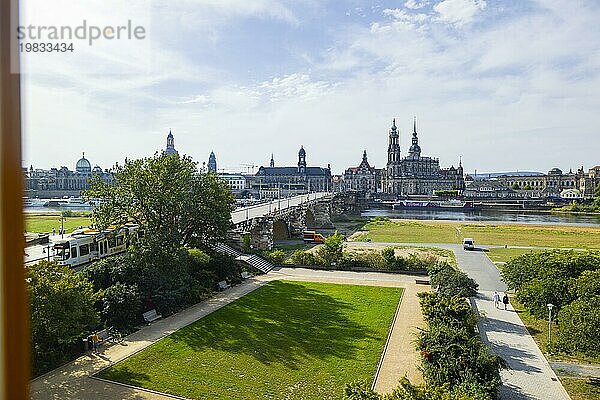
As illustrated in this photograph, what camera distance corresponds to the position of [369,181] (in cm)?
10938

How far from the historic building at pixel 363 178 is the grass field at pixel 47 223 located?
73.5 metres

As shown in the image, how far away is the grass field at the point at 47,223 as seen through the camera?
5.70 feet

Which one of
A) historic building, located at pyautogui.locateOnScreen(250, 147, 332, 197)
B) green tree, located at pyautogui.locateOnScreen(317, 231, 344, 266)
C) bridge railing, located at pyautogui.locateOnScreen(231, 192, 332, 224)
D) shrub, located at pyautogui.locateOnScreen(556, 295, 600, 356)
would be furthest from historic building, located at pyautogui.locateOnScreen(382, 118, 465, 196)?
shrub, located at pyautogui.locateOnScreen(556, 295, 600, 356)

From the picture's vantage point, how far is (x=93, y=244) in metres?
17.4

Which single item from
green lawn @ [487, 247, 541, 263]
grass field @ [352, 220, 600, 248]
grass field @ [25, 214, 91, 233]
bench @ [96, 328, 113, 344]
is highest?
grass field @ [25, 214, 91, 233]

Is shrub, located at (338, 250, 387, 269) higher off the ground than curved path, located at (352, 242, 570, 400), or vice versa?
shrub, located at (338, 250, 387, 269)

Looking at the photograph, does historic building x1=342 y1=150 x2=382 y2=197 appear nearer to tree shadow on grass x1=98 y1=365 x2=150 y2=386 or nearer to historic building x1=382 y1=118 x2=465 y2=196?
historic building x1=382 y1=118 x2=465 y2=196

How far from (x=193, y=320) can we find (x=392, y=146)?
9781cm

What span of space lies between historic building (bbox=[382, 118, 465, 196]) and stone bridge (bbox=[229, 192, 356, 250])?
45789 millimetres

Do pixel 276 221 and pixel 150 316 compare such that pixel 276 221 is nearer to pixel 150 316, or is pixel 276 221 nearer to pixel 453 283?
pixel 453 283

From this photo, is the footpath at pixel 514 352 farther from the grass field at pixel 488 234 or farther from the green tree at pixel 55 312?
the grass field at pixel 488 234

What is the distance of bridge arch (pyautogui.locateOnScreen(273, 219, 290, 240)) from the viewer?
3634 cm

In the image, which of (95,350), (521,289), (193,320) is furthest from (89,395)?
(521,289)

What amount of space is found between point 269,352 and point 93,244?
862cm
